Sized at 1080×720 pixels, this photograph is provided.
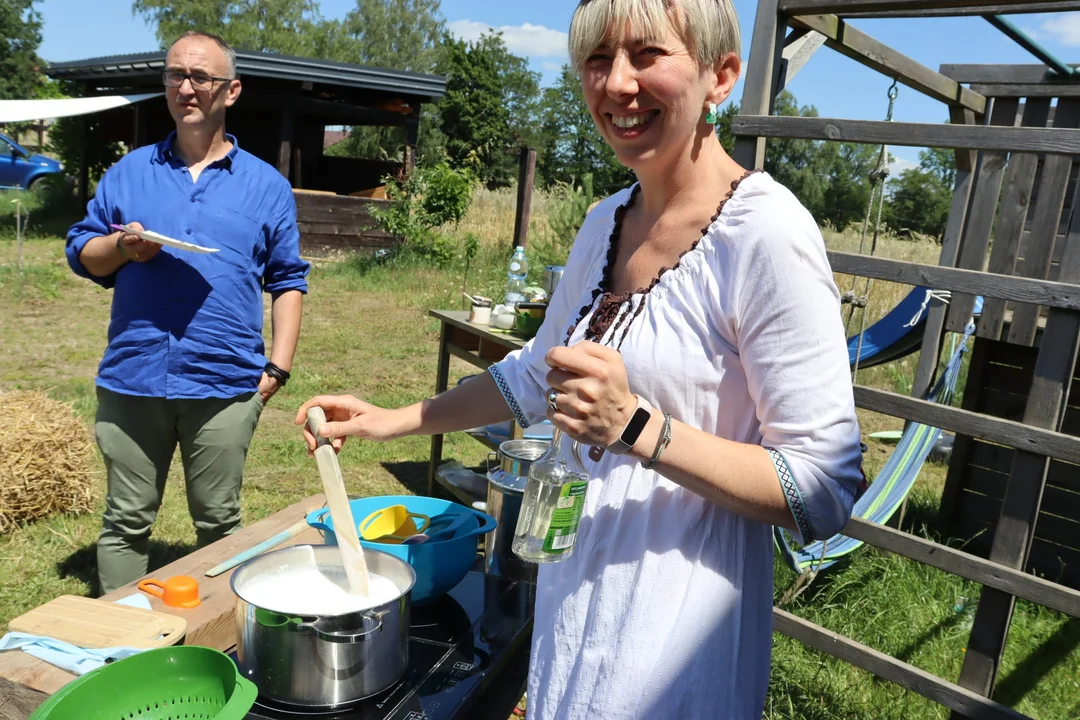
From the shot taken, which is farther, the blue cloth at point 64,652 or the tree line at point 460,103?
the tree line at point 460,103

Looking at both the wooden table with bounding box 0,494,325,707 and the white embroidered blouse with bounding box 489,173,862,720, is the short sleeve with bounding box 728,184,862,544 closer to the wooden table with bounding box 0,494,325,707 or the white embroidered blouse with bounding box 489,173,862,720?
the white embroidered blouse with bounding box 489,173,862,720

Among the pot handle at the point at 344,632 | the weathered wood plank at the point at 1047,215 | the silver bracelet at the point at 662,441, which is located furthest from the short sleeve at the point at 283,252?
A: the weathered wood plank at the point at 1047,215

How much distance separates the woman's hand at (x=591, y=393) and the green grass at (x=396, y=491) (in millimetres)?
2436

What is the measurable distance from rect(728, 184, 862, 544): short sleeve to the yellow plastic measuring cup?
0.96 m

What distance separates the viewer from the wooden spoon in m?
1.36

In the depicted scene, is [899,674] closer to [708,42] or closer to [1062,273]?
[1062,273]

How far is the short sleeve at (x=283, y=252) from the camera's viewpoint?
3.12m

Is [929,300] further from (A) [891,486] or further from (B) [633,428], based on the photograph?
(B) [633,428]

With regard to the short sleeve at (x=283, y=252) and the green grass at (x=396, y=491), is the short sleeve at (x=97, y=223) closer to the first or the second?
the short sleeve at (x=283, y=252)

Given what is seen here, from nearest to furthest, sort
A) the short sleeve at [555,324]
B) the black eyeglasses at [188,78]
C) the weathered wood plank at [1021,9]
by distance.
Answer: the short sleeve at [555,324] → the weathered wood plank at [1021,9] → the black eyeglasses at [188,78]

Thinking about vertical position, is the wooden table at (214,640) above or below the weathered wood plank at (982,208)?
below

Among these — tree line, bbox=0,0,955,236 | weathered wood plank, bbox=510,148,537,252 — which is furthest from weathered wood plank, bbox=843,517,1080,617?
tree line, bbox=0,0,955,236

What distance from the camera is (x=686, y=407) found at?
117 cm

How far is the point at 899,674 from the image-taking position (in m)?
2.67
